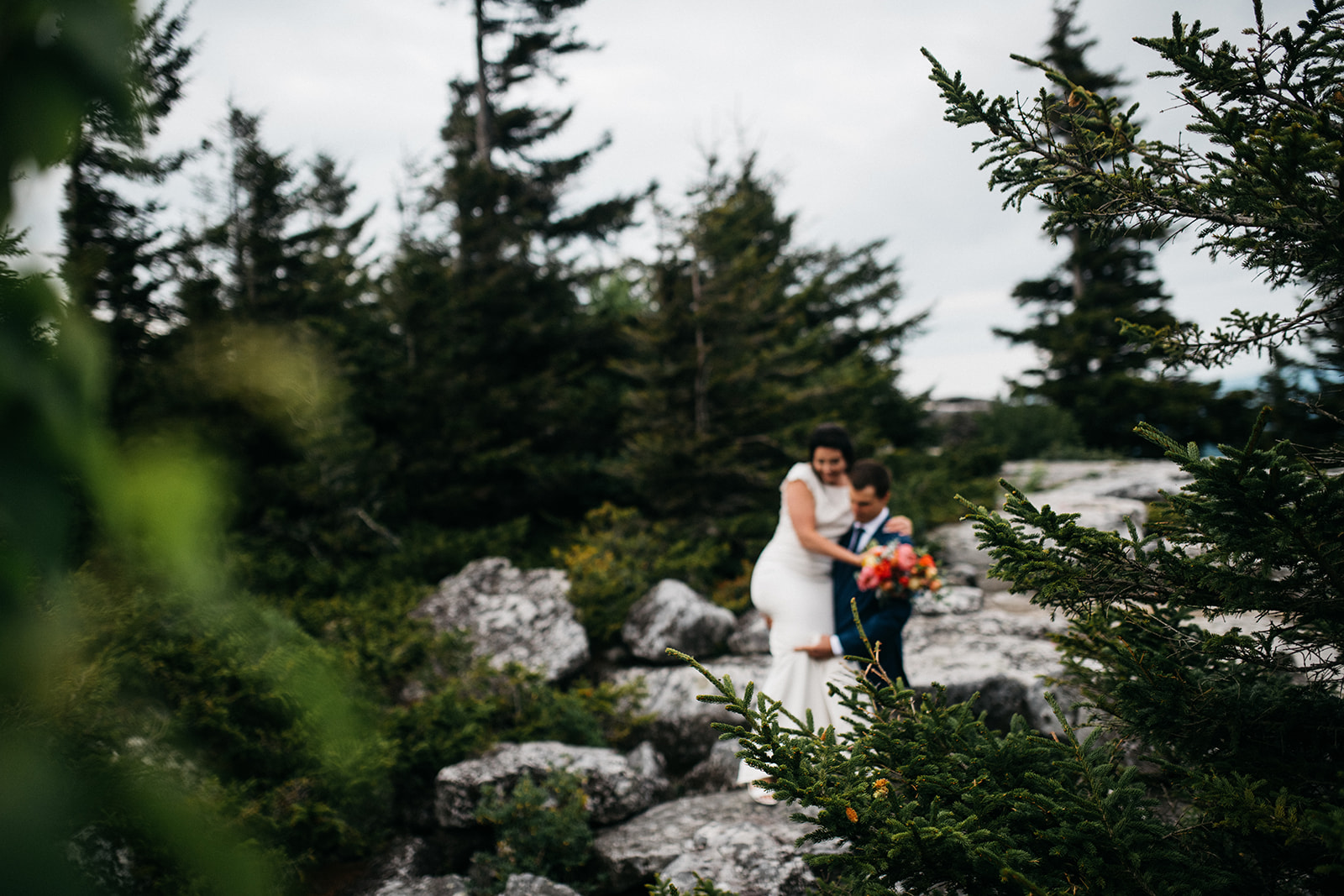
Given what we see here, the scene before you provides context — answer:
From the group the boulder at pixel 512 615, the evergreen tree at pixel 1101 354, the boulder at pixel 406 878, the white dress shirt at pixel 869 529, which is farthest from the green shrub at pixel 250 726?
the evergreen tree at pixel 1101 354

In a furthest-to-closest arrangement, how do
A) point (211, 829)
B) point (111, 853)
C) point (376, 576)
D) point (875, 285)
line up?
1. point (875, 285)
2. point (376, 576)
3. point (111, 853)
4. point (211, 829)

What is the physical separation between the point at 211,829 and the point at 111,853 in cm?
28

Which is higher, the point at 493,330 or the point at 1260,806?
the point at 493,330

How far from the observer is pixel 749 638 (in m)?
7.18

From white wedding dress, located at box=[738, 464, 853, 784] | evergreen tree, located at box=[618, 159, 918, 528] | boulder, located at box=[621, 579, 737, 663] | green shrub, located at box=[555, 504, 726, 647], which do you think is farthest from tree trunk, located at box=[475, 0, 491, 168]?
white wedding dress, located at box=[738, 464, 853, 784]

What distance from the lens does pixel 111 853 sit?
77cm

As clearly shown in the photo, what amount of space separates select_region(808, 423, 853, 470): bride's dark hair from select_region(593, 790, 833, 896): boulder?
2241 millimetres

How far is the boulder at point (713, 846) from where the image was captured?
3.50 meters

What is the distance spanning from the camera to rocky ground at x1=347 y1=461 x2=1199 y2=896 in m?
3.88

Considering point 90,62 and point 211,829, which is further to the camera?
point 211,829

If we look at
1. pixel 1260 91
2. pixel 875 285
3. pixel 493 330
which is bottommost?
pixel 1260 91

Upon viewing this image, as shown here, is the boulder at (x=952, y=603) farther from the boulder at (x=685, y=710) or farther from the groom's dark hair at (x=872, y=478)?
the groom's dark hair at (x=872, y=478)

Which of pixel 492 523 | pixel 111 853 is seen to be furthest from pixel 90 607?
pixel 492 523

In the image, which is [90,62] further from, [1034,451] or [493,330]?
[1034,451]
